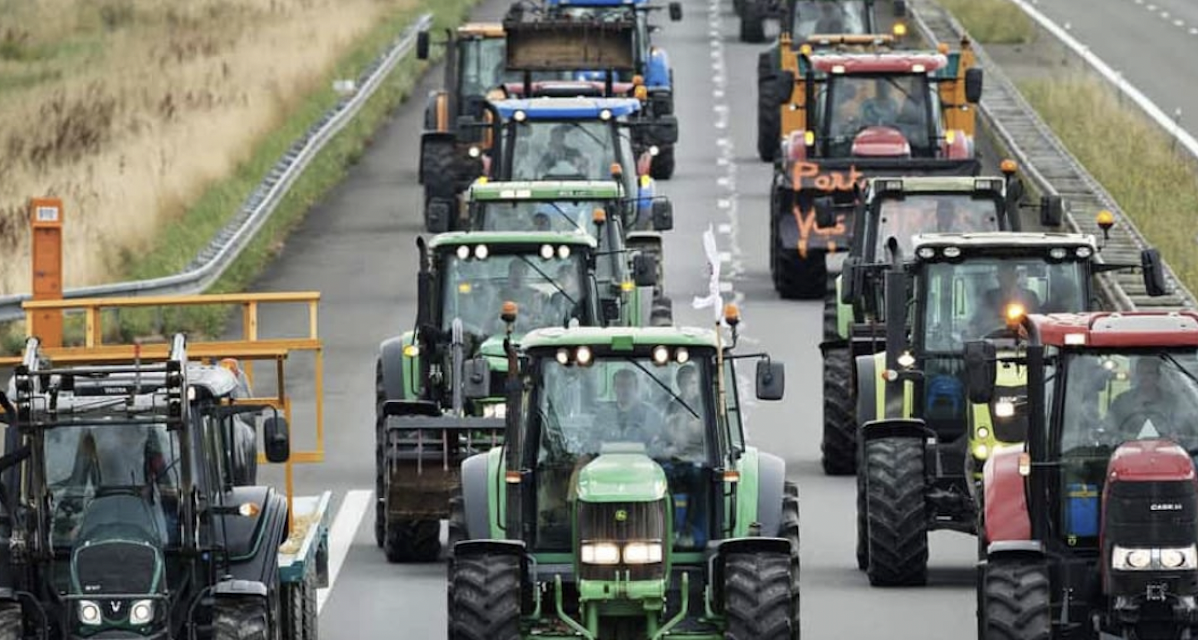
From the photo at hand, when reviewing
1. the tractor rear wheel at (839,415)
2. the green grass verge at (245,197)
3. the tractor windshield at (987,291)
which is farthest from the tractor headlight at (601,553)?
the green grass verge at (245,197)

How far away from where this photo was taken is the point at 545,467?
836 inches

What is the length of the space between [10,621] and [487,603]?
256 cm

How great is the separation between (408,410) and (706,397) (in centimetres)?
578

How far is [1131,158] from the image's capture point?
50.4 meters

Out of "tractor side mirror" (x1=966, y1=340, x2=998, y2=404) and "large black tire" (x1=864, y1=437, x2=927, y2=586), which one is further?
"large black tire" (x1=864, y1=437, x2=927, y2=586)

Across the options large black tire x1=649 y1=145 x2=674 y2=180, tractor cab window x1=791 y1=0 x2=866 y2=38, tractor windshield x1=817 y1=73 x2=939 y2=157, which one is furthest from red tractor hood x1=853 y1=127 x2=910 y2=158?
tractor cab window x1=791 y1=0 x2=866 y2=38

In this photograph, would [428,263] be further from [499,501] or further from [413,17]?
[413,17]

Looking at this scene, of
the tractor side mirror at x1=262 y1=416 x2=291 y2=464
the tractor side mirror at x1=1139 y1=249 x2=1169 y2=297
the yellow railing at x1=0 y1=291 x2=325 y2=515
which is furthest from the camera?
the tractor side mirror at x1=1139 y1=249 x2=1169 y2=297

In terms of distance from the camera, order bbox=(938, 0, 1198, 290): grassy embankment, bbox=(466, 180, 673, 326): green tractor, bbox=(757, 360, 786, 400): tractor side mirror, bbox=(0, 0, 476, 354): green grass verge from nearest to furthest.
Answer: bbox=(757, 360, 786, 400): tractor side mirror < bbox=(466, 180, 673, 326): green tractor < bbox=(0, 0, 476, 354): green grass verge < bbox=(938, 0, 1198, 290): grassy embankment

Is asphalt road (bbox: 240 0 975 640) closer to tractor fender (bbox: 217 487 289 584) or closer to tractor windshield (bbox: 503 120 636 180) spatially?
tractor windshield (bbox: 503 120 636 180)

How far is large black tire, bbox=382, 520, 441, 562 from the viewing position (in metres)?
26.3

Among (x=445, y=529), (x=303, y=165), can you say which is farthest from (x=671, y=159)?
(x=445, y=529)

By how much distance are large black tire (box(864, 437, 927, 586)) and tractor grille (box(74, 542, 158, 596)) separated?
251 inches

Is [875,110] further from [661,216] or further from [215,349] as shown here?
[215,349]
